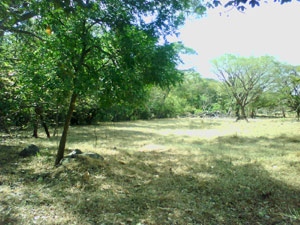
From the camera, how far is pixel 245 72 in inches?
797

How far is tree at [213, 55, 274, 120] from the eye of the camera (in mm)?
19344

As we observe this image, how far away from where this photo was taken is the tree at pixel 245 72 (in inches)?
762

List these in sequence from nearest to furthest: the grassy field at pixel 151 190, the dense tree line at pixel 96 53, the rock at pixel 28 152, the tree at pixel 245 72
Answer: the grassy field at pixel 151 190 < the dense tree line at pixel 96 53 < the rock at pixel 28 152 < the tree at pixel 245 72

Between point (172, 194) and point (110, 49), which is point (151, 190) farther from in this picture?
point (110, 49)

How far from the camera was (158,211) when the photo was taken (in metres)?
2.93

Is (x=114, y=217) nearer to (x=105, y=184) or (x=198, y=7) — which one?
(x=105, y=184)

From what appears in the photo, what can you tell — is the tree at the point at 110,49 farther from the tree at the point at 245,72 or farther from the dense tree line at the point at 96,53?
the tree at the point at 245,72

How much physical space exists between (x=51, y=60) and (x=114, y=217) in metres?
3.35

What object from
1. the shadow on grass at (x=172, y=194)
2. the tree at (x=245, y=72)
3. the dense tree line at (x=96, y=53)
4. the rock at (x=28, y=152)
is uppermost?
the tree at (x=245, y=72)

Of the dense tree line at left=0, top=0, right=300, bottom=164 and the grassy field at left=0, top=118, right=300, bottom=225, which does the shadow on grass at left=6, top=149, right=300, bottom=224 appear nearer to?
the grassy field at left=0, top=118, right=300, bottom=225

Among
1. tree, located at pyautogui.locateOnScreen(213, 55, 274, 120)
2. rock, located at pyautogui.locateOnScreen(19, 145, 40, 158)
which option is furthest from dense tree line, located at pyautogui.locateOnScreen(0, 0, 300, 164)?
tree, located at pyautogui.locateOnScreen(213, 55, 274, 120)

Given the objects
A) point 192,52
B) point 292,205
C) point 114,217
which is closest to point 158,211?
point 114,217

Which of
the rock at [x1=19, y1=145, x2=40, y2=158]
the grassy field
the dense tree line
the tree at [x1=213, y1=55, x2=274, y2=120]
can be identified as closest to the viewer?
the grassy field

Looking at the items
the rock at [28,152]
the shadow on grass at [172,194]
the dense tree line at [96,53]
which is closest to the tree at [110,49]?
the dense tree line at [96,53]
